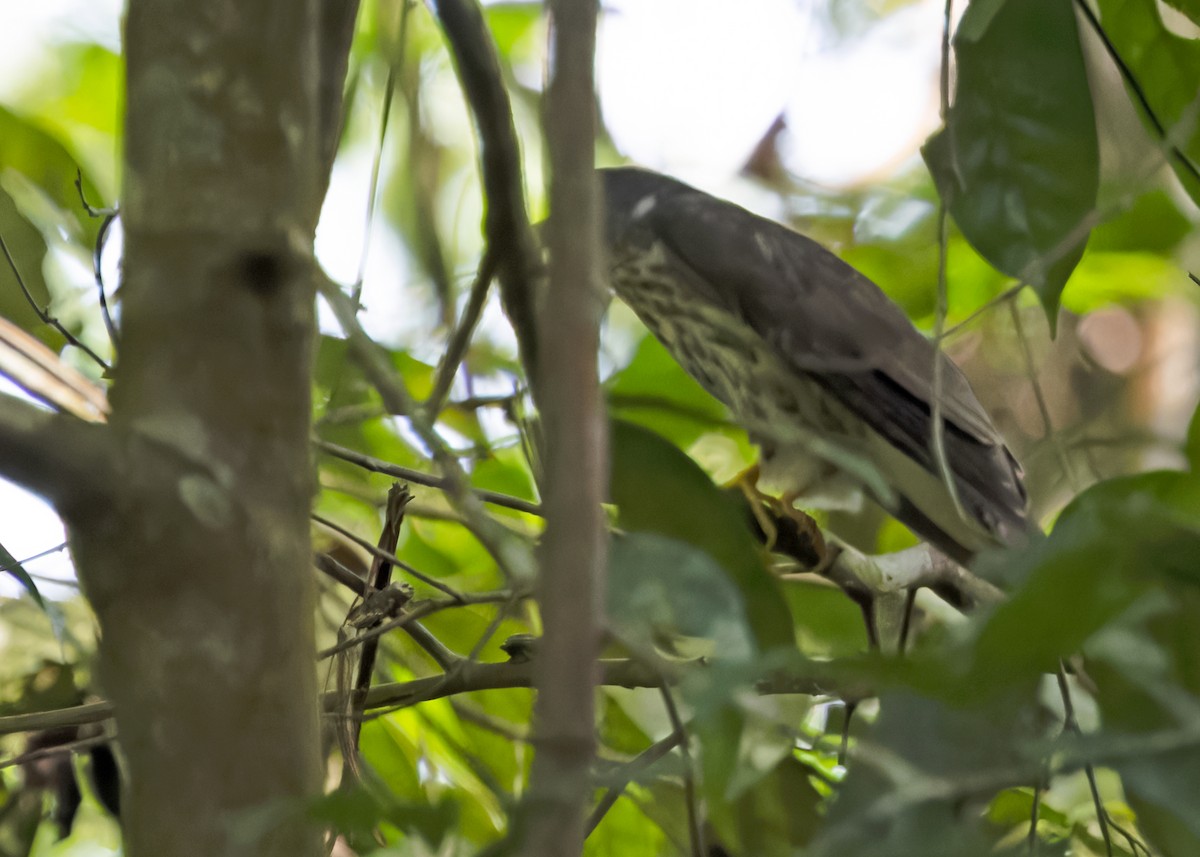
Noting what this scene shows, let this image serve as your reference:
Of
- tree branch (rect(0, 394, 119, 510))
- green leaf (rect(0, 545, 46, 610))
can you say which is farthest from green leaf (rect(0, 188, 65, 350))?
tree branch (rect(0, 394, 119, 510))

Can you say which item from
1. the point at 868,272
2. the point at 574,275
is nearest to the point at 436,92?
the point at 868,272

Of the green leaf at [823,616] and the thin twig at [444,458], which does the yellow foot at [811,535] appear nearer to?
the green leaf at [823,616]

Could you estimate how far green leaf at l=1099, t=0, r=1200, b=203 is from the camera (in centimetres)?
92

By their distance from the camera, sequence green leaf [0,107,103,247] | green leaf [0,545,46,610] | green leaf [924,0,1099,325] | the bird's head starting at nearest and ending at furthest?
green leaf [0,545,46,610], green leaf [924,0,1099,325], green leaf [0,107,103,247], the bird's head

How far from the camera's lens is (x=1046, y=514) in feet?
6.53

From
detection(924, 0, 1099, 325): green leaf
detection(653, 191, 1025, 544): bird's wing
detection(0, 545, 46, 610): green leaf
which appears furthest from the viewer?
detection(653, 191, 1025, 544): bird's wing

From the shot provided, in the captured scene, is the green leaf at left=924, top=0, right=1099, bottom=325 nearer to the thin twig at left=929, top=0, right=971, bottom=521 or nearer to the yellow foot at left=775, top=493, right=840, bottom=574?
the thin twig at left=929, top=0, right=971, bottom=521

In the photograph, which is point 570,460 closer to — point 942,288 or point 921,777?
point 921,777

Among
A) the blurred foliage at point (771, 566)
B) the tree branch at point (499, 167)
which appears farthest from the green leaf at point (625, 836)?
the tree branch at point (499, 167)

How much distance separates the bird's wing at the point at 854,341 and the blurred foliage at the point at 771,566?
0.08 metres

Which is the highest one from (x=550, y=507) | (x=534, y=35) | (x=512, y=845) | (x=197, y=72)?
(x=534, y=35)

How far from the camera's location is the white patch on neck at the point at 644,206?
1849 mm

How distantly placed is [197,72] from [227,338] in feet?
0.42

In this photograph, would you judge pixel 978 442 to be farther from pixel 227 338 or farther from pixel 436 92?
pixel 227 338
